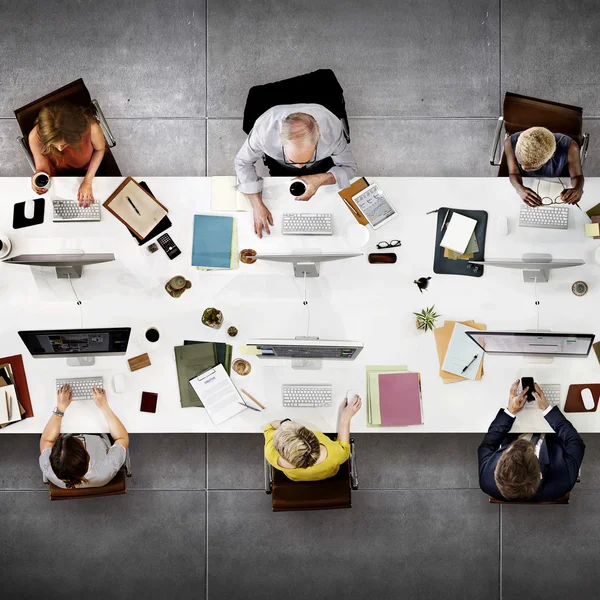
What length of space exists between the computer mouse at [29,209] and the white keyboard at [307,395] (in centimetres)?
160

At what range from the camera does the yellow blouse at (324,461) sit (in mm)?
2721

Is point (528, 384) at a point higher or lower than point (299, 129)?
lower

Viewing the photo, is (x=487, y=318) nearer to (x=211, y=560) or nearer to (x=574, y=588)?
(x=574, y=588)

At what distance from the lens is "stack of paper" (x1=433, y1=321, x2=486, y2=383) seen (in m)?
2.80

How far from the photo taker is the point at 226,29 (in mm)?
3604

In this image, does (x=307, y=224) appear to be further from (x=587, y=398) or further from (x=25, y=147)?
(x=587, y=398)

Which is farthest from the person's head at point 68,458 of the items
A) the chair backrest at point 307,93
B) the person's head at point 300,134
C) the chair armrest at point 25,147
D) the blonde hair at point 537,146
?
the blonde hair at point 537,146

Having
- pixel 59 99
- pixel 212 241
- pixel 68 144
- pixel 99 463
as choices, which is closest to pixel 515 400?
pixel 212 241

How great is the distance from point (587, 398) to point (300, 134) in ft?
6.56

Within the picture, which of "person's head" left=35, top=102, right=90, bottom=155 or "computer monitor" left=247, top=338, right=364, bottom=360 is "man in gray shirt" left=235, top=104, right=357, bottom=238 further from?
"person's head" left=35, top=102, right=90, bottom=155

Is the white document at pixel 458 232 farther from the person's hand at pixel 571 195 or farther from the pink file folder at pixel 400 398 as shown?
the pink file folder at pixel 400 398

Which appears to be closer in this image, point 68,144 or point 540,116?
point 68,144

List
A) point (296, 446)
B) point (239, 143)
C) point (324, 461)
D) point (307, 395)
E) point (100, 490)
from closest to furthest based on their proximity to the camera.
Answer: point (296, 446) → point (324, 461) → point (307, 395) → point (100, 490) → point (239, 143)

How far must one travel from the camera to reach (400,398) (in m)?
2.81
